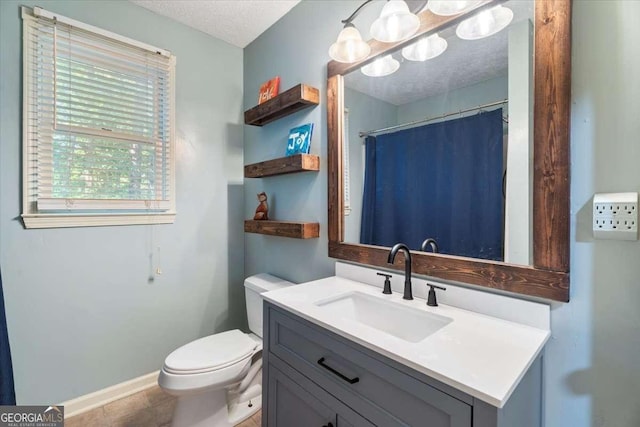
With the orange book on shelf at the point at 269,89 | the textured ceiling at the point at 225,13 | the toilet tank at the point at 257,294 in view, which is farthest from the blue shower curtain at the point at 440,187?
the textured ceiling at the point at 225,13

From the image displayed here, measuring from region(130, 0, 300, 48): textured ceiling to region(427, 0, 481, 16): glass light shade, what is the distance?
3.54 ft

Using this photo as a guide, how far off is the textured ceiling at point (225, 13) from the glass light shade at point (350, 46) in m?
0.77

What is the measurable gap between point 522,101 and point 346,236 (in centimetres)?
93

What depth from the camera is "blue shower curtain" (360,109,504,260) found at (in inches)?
40.4

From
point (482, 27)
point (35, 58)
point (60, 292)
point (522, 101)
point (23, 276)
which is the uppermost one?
point (35, 58)

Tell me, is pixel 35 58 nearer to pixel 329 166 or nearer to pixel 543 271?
pixel 329 166

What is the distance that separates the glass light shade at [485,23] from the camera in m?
0.98

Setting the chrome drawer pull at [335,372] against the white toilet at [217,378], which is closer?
the chrome drawer pull at [335,372]

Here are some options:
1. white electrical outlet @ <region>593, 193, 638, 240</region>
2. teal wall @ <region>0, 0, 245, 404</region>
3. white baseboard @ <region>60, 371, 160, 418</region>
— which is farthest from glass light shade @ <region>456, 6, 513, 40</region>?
white baseboard @ <region>60, 371, 160, 418</region>

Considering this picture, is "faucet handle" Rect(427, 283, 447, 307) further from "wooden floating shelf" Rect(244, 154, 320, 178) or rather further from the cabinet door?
"wooden floating shelf" Rect(244, 154, 320, 178)

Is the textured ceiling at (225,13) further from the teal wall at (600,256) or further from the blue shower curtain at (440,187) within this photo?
the teal wall at (600,256)

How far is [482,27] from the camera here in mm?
1037

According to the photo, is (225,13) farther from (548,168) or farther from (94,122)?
(548,168)

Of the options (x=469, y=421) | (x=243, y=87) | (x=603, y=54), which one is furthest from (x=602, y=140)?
(x=243, y=87)
